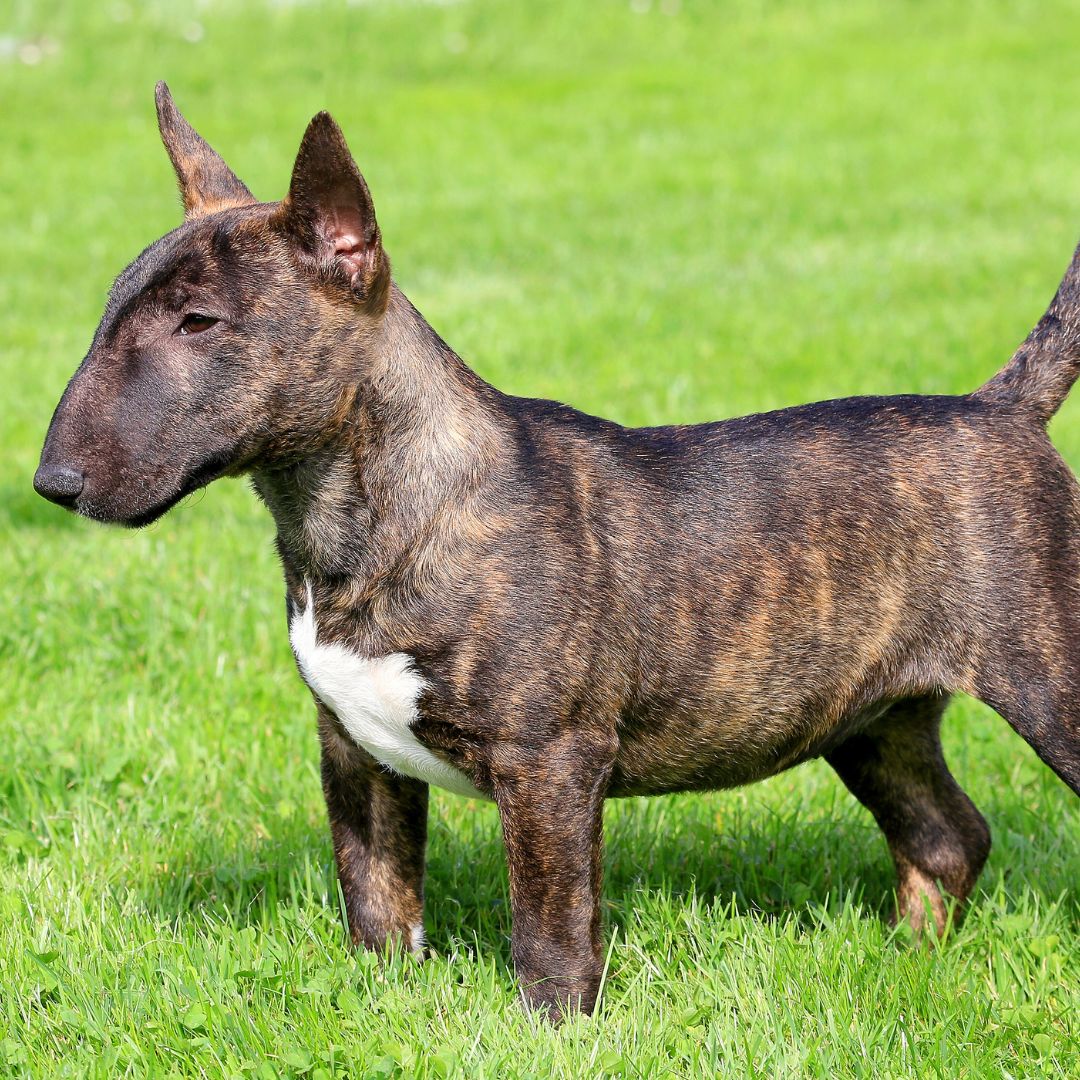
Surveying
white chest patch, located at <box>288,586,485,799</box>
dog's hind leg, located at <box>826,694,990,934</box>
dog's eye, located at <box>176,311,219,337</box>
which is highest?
dog's eye, located at <box>176,311,219,337</box>

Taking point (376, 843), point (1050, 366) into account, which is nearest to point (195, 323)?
point (376, 843)

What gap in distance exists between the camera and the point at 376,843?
396 cm

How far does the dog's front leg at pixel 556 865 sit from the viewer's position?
137 inches

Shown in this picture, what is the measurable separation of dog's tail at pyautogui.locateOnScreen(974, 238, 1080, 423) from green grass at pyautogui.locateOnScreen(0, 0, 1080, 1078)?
137 centimetres

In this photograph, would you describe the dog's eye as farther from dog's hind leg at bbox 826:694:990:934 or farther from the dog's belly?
dog's hind leg at bbox 826:694:990:934

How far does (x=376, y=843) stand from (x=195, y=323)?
4.72 feet

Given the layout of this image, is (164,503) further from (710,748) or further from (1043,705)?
(1043,705)

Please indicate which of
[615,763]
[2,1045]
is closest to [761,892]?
[615,763]

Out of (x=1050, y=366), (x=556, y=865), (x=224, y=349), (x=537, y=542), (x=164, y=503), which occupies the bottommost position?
(x=556, y=865)

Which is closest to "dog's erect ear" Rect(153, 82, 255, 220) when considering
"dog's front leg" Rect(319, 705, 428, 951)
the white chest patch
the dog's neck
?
the dog's neck

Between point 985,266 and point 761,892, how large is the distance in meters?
8.61

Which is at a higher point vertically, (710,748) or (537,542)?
(537,542)

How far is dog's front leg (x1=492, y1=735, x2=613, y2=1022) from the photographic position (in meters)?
3.47

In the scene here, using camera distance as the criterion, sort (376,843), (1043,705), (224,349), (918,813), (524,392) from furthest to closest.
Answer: (524,392)
(918,813)
(376,843)
(1043,705)
(224,349)
